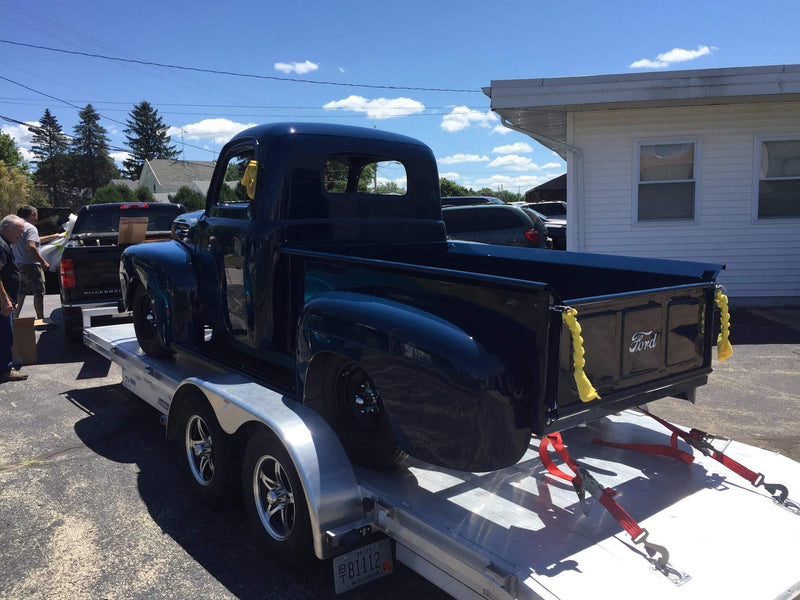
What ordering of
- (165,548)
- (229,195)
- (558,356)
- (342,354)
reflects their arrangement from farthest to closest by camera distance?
(229,195) → (165,548) → (342,354) → (558,356)

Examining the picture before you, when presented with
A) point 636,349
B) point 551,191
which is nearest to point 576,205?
point 636,349

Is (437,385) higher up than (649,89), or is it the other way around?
(649,89)

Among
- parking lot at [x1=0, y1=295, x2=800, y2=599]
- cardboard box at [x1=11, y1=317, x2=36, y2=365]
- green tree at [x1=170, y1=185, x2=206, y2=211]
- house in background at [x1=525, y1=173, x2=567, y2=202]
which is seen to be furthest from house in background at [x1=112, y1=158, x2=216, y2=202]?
parking lot at [x1=0, y1=295, x2=800, y2=599]

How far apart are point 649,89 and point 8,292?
30.3ft

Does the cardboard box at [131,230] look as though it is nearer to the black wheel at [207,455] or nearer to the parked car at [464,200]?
the black wheel at [207,455]

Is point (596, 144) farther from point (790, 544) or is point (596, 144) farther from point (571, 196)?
point (790, 544)

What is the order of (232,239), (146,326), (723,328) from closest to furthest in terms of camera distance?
(723,328), (232,239), (146,326)

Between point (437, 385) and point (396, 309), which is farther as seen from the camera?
point (396, 309)

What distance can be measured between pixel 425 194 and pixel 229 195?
145cm

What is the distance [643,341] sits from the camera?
2.99 m

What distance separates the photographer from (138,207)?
385 inches

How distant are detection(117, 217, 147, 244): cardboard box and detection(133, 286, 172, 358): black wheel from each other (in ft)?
7.51

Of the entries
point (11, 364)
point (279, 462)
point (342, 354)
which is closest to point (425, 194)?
point (342, 354)

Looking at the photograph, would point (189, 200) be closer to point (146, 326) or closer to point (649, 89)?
point (649, 89)
